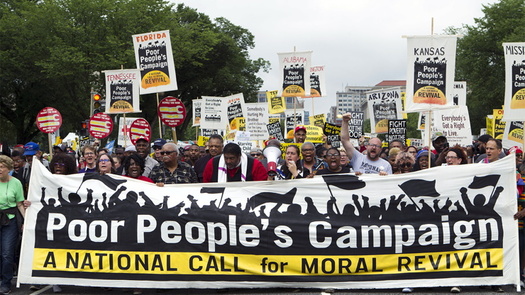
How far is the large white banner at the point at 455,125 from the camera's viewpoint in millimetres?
18672

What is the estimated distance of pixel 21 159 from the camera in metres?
11.5

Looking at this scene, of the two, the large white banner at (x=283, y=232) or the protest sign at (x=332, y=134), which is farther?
the protest sign at (x=332, y=134)

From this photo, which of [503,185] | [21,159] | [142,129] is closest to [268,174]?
[503,185]

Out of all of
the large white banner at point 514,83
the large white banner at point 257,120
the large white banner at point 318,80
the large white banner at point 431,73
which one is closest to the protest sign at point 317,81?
the large white banner at point 318,80

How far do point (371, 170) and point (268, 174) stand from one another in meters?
1.59

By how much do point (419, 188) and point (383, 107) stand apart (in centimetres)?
1330

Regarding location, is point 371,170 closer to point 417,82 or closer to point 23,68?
point 417,82

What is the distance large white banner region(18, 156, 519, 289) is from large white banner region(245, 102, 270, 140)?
14057mm

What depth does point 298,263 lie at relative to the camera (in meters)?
8.20

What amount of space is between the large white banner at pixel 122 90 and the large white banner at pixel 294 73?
4.19m

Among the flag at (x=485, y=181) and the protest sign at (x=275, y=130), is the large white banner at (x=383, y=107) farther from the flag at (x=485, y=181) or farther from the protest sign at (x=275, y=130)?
the flag at (x=485, y=181)

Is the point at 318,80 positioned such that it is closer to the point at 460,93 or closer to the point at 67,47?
the point at 460,93

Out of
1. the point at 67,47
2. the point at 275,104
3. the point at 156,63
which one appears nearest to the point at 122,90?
the point at 156,63

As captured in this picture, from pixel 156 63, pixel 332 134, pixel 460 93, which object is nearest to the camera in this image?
pixel 156 63
